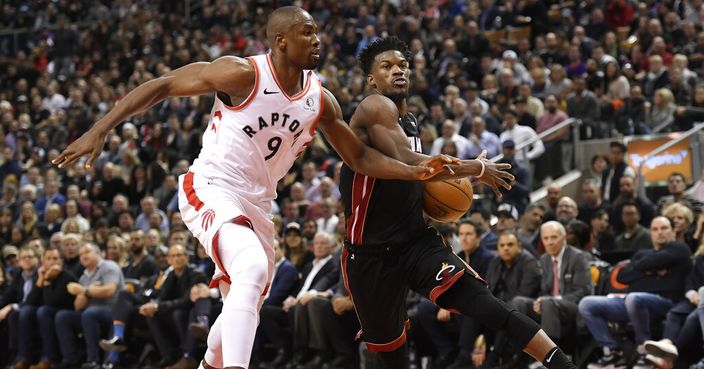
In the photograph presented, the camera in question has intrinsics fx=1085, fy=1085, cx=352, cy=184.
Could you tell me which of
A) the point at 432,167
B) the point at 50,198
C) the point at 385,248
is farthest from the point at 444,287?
the point at 50,198

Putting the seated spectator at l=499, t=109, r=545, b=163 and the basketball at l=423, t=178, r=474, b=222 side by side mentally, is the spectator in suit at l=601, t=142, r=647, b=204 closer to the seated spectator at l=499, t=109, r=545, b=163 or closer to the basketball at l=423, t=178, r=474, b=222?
the seated spectator at l=499, t=109, r=545, b=163

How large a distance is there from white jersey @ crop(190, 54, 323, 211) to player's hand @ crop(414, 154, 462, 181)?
0.62 m

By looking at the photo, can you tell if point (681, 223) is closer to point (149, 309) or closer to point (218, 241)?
point (149, 309)

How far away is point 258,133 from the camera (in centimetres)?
564

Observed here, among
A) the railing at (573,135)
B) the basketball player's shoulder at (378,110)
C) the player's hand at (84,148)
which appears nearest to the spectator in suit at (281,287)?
the railing at (573,135)

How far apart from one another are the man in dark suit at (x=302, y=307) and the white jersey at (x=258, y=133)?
17.0 ft

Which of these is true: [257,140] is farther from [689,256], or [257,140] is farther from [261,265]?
[689,256]

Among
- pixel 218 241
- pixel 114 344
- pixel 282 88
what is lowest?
pixel 114 344

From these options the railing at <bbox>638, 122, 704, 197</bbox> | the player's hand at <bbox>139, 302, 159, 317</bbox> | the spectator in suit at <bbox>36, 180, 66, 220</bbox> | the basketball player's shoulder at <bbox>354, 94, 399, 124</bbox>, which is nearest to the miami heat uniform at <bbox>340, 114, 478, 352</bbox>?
the basketball player's shoulder at <bbox>354, 94, 399, 124</bbox>

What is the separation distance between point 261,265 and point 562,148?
9830 mm

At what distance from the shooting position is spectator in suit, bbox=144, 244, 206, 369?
11617 mm

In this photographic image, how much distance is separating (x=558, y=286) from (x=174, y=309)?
4216mm

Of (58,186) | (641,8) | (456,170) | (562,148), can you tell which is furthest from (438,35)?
(456,170)

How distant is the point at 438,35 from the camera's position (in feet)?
63.4
